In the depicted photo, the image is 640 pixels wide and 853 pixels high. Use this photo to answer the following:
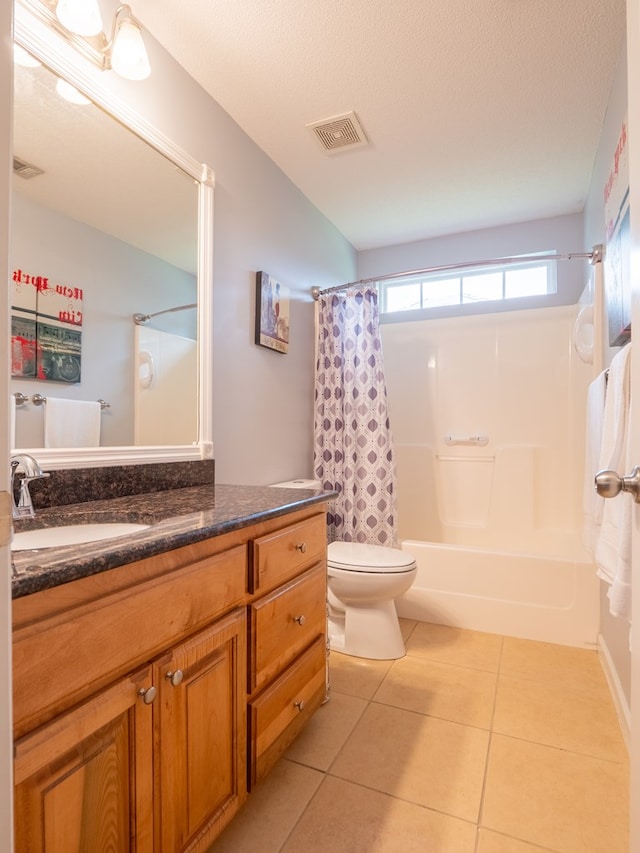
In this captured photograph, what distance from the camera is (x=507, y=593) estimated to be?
223 centimetres

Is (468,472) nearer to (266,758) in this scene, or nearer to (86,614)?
(266,758)

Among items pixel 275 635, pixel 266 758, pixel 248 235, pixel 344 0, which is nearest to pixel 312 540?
pixel 275 635

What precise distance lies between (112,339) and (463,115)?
1.81 m

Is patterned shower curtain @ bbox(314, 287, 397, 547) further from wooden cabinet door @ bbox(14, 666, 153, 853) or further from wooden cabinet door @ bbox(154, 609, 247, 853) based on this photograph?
wooden cabinet door @ bbox(14, 666, 153, 853)

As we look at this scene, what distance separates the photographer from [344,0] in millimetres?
1461

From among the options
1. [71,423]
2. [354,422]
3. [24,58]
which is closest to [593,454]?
[354,422]

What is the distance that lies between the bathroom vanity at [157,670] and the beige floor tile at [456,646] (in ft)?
3.06

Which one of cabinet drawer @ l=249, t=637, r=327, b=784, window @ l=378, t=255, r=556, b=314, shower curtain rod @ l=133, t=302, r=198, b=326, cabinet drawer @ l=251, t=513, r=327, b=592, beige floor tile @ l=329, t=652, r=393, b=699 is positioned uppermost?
window @ l=378, t=255, r=556, b=314

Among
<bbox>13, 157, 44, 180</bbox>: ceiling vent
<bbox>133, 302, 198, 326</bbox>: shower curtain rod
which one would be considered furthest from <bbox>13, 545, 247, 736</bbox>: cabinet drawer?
<bbox>13, 157, 44, 180</bbox>: ceiling vent

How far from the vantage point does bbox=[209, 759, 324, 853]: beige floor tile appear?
1099 mm

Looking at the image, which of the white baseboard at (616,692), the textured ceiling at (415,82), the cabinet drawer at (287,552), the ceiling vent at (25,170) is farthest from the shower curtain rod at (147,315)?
the white baseboard at (616,692)

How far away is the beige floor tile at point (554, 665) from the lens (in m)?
1.81

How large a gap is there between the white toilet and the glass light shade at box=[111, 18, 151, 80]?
1.90 m

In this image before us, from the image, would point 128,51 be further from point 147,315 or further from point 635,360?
point 635,360
